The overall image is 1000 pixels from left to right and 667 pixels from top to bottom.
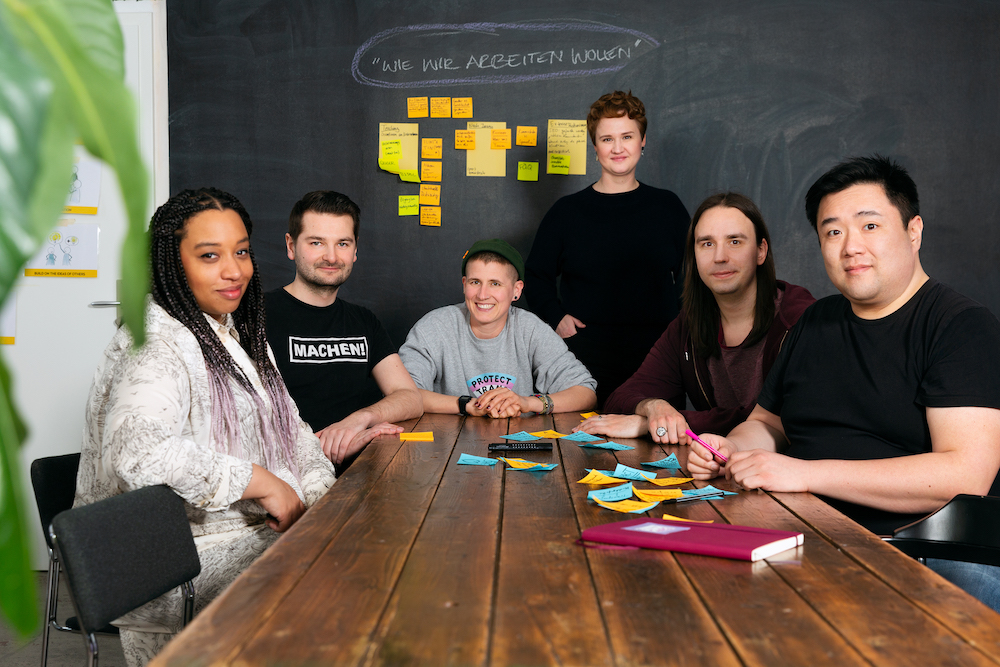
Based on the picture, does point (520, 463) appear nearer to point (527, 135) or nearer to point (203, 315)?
point (203, 315)

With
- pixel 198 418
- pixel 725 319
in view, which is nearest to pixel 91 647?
pixel 198 418

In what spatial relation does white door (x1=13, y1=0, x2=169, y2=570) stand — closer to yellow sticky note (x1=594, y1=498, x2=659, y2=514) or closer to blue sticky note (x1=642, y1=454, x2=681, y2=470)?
blue sticky note (x1=642, y1=454, x2=681, y2=470)

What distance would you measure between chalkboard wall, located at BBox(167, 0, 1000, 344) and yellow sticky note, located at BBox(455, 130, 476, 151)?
1.5 inches

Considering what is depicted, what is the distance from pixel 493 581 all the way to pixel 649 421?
1.16 m

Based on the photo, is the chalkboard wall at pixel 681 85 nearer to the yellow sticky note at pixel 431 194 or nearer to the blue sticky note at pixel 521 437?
the yellow sticky note at pixel 431 194

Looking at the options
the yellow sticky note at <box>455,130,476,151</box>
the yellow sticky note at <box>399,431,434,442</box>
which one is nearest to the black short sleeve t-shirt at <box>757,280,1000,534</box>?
the yellow sticky note at <box>399,431,434,442</box>

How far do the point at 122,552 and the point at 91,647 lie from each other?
0.58 feet

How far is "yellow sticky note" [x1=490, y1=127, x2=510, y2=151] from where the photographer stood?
359 cm

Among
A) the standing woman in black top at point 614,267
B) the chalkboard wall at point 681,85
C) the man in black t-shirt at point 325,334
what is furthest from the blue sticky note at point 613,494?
the chalkboard wall at point 681,85

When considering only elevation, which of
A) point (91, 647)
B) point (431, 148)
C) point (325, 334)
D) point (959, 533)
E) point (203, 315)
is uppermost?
point (431, 148)

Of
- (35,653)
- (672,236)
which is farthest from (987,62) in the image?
(35,653)

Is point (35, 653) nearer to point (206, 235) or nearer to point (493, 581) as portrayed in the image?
point (206, 235)

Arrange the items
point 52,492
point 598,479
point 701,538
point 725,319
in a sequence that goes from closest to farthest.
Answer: point 701,538, point 598,479, point 52,492, point 725,319

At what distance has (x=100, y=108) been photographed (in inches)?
8.8
